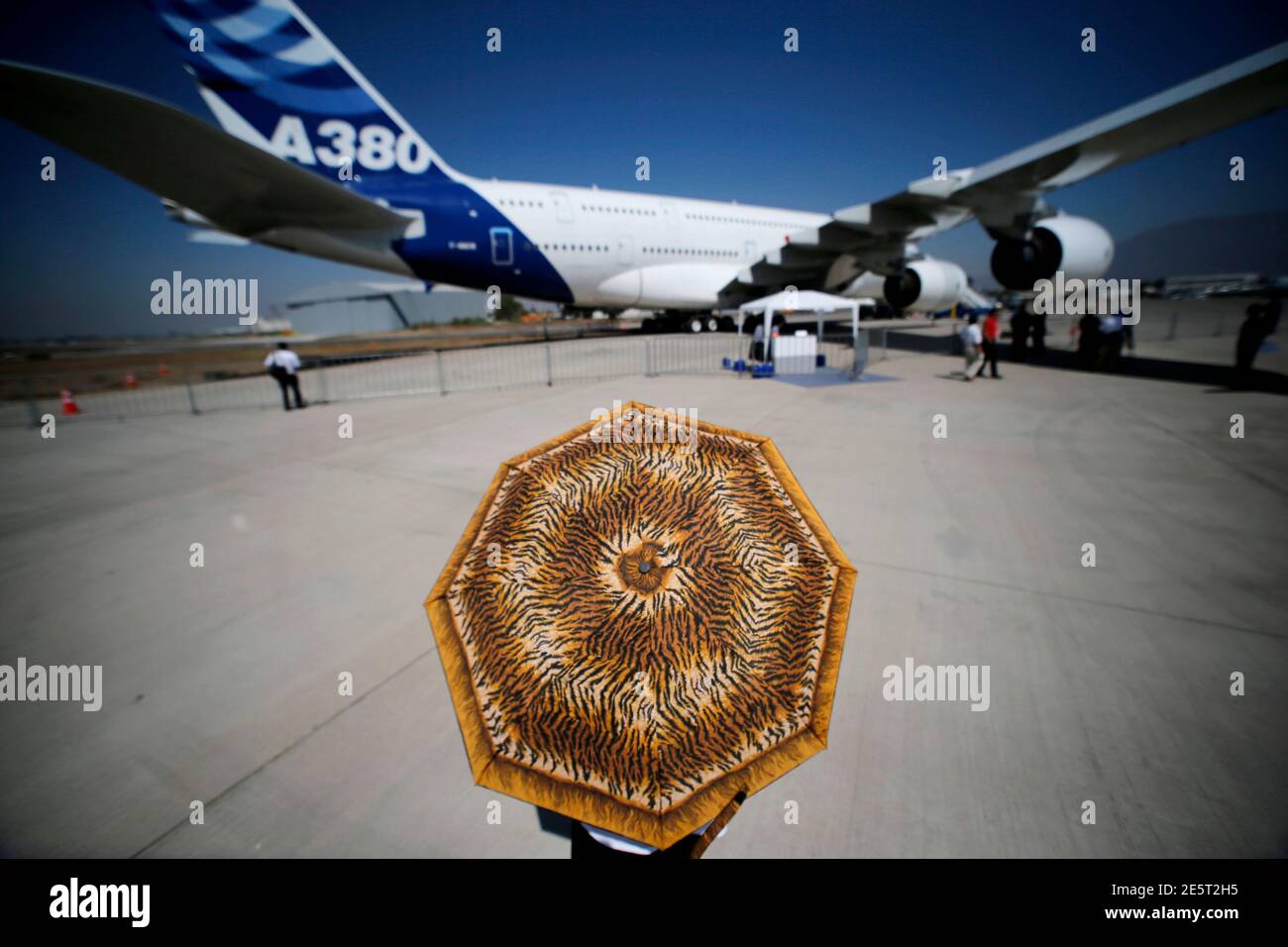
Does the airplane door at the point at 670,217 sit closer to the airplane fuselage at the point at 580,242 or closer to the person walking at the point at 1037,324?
the airplane fuselage at the point at 580,242

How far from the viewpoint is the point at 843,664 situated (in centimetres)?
264

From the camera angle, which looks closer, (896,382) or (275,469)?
(275,469)

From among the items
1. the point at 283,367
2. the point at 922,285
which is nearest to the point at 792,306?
the point at 922,285

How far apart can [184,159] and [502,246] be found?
8.22 m

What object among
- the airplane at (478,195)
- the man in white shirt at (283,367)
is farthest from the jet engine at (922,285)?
the man in white shirt at (283,367)

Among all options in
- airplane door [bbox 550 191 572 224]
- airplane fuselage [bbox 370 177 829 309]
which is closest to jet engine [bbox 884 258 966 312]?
airplane fuselage [bbox 370 177 829 309]

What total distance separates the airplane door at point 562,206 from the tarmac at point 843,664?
48.3ft

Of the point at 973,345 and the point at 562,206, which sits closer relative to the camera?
the point at 973,345

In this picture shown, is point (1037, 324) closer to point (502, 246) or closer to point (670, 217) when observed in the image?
point (670, 217)

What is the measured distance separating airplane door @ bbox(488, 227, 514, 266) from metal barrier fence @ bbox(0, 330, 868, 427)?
3020 mm

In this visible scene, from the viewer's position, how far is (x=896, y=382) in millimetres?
10648
